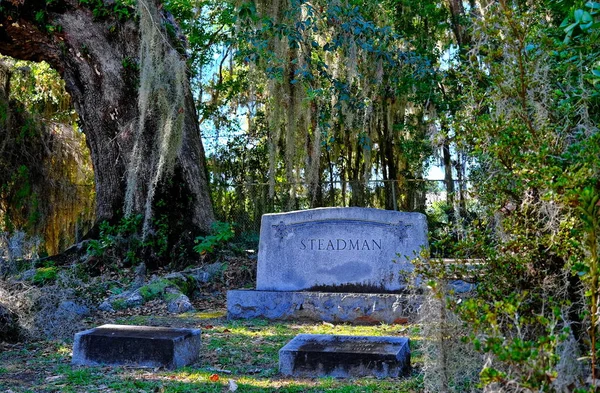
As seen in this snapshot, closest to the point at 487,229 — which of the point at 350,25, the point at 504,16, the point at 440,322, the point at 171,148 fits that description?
the point at 440,322

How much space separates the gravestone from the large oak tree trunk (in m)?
2.98

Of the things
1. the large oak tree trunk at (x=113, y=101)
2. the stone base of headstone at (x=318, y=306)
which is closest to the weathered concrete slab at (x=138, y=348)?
the stone base of headstone at (x=318, y=306)

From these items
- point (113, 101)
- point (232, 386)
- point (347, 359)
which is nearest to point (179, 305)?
point (232, 386)

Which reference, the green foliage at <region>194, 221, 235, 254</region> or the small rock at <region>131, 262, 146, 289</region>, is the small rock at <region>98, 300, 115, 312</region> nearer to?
the small rock at <region>131, 262, 146, 289</region>

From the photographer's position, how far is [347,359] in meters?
4.71

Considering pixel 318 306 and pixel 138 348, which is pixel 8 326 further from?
pixel 318 306

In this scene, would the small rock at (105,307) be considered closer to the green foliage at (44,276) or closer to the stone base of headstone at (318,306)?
the green foliage at (44,276)

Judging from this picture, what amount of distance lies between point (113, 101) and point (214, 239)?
110 inches

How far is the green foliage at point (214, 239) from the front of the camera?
9.80 m

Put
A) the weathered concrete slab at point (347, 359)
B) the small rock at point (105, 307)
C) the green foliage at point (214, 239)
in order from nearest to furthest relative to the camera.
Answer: the weathered concrete slab at point (347, 359), the small rock at point (105, 307), the green foliage at point (214, 239)

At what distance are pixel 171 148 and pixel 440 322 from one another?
22.7 ft

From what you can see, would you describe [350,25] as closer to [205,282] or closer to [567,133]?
[205,282]

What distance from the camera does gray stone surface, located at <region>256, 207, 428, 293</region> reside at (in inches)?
299

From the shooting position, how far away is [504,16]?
4.33 metres
